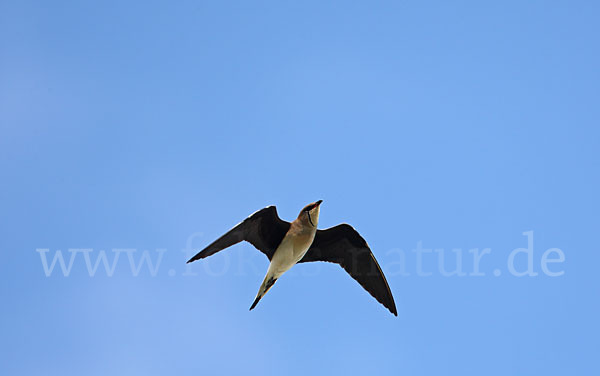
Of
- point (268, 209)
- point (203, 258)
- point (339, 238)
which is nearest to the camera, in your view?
point (203, 258)

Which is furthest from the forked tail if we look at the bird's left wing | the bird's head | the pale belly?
the bird's head

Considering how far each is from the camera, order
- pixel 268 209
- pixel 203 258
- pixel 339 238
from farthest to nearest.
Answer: pixel 339 238, pixel 268 209, pixel 203 258

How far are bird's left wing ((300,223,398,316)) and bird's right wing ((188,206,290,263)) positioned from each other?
100 centimetres

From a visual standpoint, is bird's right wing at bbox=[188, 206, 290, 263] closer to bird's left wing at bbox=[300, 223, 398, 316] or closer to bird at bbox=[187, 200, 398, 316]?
bird at bbox=[187, 200, 398, 316]

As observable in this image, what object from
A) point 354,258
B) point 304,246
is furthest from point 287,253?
point 354,258

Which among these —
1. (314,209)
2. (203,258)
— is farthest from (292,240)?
(203,258)

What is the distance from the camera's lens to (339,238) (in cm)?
1399

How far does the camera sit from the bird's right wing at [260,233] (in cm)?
1230

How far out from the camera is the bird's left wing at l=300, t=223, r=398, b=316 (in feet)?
45.7

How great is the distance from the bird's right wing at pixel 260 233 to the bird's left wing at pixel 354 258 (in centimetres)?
100

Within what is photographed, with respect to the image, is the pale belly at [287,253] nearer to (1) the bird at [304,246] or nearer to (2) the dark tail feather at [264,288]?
(1) the bird at [304,246]

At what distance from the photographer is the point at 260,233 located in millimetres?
13164

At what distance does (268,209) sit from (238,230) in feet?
2.39

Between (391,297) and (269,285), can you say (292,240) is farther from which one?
(391,297)
